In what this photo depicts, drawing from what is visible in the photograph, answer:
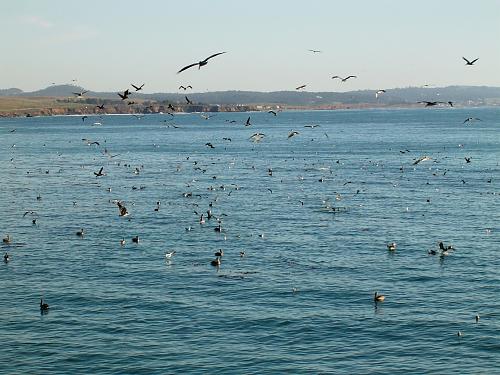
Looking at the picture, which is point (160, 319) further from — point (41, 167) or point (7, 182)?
point (41, 167)

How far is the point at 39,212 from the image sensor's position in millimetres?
78312

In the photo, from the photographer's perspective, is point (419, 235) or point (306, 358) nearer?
point (306, 358)

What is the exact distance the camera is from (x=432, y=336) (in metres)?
39.4

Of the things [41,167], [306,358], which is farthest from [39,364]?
[41,167]

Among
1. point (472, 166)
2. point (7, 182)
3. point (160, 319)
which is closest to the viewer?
point (160, 319)

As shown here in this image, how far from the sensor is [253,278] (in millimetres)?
50469

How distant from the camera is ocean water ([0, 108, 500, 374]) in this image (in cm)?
3722

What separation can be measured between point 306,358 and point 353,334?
13.9 feet

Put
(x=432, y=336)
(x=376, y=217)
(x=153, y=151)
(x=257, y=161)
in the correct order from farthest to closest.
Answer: (x=153, y=151)
(x=257, y=161)
(x=376, y=217)
(x=432, y=336)

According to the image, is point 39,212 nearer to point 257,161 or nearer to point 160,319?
point 160,319

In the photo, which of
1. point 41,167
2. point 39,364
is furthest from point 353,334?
point 41,167

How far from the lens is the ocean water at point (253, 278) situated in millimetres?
37219

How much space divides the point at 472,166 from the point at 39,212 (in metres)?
75.0

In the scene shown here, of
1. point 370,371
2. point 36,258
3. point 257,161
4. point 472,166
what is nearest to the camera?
point 370,371
